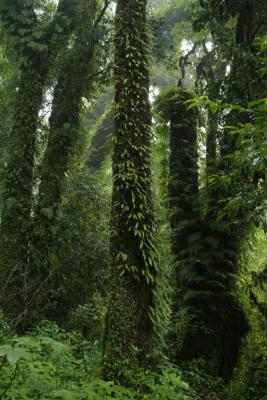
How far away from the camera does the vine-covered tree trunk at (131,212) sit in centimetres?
532

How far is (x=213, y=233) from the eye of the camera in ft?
30.5

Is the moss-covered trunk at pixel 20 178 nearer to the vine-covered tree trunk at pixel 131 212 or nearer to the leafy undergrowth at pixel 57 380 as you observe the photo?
the vine-covered tree trunk at pixel 131 212

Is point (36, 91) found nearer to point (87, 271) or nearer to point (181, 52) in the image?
point (87, 271)

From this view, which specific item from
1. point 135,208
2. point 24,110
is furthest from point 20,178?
point 135,208

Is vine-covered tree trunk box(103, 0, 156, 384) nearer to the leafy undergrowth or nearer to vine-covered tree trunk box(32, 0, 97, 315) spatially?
the leafy undergrowth

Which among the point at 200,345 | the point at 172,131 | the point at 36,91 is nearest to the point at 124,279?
the point at 200,345

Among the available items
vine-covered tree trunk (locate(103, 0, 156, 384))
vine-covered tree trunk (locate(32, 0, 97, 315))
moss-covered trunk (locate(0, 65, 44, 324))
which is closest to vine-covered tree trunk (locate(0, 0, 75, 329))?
moss-covered trunk (locate(0, 65, 44, 324))

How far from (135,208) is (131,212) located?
0.10 m

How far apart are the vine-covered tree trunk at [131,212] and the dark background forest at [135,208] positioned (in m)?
0.02

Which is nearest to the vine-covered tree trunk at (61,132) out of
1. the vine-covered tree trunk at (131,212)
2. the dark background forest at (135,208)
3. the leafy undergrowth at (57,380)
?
the dark background forest at (135,208)

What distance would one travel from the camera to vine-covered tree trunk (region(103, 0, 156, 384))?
17.4ft

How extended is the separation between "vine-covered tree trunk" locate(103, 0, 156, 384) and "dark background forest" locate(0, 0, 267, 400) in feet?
0.07

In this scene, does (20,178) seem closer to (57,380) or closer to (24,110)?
(24,110)

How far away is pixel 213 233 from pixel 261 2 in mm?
4975
